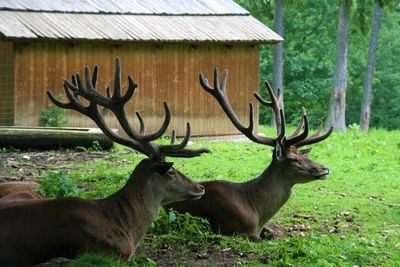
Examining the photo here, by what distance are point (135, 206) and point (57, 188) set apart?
1.80 metres

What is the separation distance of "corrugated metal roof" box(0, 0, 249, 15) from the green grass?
436 cm

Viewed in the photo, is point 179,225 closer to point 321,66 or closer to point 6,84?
point 6,84

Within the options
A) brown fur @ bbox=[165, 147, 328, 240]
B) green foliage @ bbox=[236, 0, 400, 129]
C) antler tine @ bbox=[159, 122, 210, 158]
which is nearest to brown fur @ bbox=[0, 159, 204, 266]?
antler tine @ bbox=[159, 122, 210, 158]

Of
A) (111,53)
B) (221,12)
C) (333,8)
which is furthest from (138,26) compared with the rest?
(333,8)

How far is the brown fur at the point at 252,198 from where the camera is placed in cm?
951

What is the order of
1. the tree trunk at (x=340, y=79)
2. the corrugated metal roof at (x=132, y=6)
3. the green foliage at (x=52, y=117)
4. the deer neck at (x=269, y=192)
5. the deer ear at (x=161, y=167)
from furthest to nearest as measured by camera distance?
1. the tree trunk at (x=340, y=79)
2. the corrugated metal roof at (x=132, y=6)
3. the green foliage at (x=52, y=117)
4. the deer neck at (x=269, y=192)
5. the deer ear at (x=161, y=167)

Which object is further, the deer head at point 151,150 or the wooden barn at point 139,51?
the wooden barn at point 139,51

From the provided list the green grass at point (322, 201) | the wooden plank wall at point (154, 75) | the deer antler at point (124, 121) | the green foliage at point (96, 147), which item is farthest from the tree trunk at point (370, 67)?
the deer antler at point (124, 121)

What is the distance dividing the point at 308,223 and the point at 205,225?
6.34ft

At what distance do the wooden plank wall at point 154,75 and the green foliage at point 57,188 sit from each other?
11.6m

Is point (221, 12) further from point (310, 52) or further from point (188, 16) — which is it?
point (310, 52)

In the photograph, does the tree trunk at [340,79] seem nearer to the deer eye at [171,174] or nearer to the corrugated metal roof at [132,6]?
the corrugated metal roof at [132,6]

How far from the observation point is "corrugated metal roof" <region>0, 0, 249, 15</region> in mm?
22000

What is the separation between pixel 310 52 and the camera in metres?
46.9
